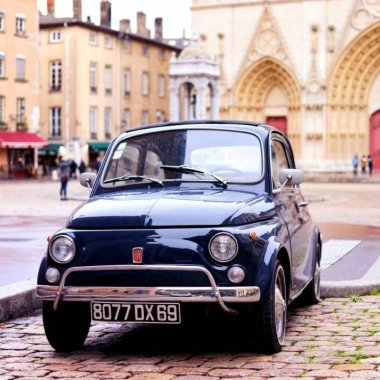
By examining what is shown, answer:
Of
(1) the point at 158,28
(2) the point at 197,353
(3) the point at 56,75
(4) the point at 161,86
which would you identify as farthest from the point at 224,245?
(1) the point at 158,28

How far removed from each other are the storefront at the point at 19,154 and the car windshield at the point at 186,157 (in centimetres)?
5187

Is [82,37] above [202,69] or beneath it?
above

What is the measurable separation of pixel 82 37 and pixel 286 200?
6036 centimetres

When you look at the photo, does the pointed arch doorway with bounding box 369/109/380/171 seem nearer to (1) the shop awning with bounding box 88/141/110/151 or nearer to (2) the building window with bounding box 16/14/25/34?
(1) the shop awning with bounding box 88/141/110/151

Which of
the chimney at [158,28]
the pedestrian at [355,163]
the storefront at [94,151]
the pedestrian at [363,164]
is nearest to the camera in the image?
the pedestrian at [355,163]

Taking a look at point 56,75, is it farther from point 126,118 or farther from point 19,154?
point 19,154

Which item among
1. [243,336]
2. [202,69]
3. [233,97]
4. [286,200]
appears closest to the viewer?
[243,336]

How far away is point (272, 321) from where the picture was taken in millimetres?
7125

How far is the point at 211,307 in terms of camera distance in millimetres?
6992

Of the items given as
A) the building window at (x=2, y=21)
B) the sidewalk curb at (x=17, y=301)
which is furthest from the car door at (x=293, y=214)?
the building window at (x=2, y=21)

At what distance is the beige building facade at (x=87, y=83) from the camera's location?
221ft

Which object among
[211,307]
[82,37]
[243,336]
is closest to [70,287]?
[211,307]

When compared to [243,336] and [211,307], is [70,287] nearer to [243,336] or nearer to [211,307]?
[211,307]

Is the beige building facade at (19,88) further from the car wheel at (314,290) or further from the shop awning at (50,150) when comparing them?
the car wheel at (314,290)
